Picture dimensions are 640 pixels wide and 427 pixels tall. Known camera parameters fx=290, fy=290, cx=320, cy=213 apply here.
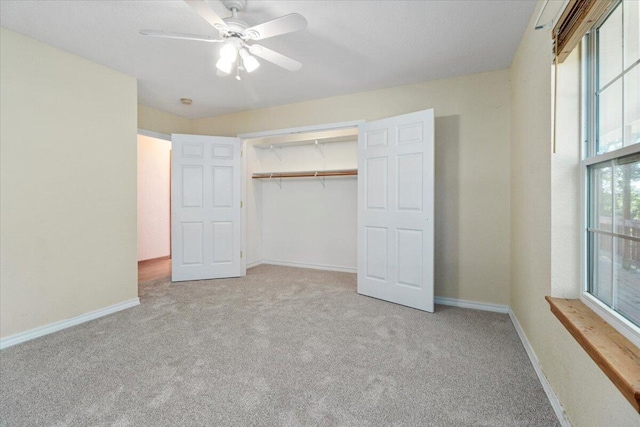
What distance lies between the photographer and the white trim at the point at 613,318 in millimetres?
1040

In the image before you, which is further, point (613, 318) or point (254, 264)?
point (254, 264)

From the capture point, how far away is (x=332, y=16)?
2.10m

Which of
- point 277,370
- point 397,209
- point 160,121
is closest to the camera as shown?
point 277,370

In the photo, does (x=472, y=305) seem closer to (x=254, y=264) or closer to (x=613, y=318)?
(x=613, y=318)

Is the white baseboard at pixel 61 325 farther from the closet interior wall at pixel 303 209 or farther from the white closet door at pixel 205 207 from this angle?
the closet interior wall at pixel 303 209

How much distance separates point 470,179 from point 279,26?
2.37m

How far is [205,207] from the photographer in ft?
13.5

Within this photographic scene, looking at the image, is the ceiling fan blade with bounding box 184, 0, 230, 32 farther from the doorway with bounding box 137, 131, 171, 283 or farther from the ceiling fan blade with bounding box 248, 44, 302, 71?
the doorway with bounding box 137, 131, 171, 283

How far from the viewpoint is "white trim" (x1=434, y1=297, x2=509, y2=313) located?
115 inches

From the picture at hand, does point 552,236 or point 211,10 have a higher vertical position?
point 211,10

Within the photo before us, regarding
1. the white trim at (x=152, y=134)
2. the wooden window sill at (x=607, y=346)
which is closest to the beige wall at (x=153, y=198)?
the white trim at (x=152, y=134)

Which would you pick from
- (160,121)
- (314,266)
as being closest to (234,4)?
(160,121)

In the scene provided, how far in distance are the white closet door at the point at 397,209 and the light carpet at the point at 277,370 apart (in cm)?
33

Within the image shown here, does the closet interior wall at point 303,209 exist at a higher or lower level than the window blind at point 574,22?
lower
